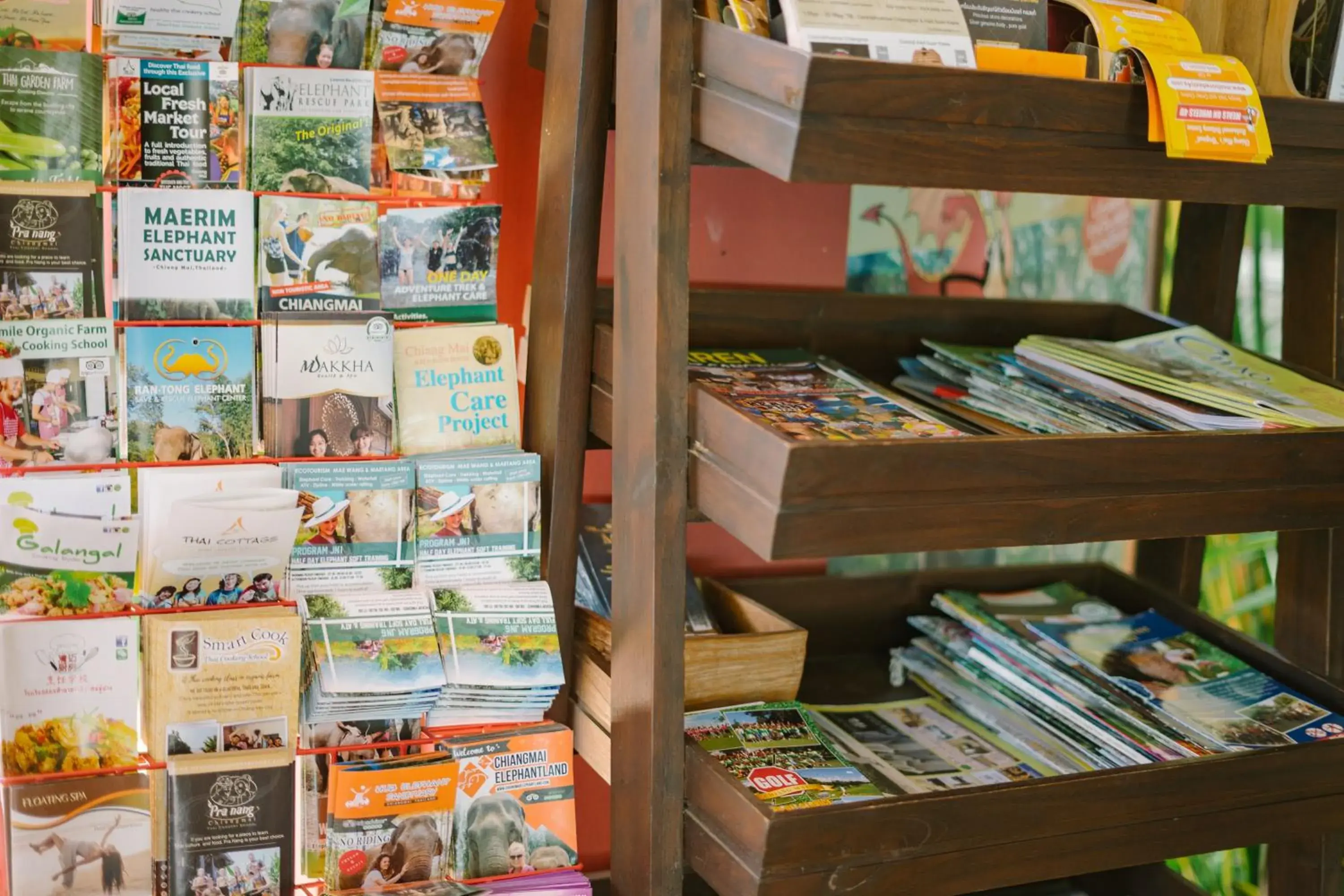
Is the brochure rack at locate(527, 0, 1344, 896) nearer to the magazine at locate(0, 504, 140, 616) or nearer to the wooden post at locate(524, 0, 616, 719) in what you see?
the wooden post at locate(524, 0, 616, 719)

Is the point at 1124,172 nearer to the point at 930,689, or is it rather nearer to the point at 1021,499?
the point at 1021,499

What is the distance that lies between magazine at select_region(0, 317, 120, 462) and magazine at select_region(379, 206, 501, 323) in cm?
33

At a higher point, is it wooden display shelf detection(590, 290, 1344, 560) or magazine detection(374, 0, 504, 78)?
magazine detection(374, 0, 504, 78)

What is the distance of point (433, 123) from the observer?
1.68m

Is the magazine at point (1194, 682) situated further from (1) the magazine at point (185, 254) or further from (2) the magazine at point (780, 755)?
(1) the magazine at point (185, 254)

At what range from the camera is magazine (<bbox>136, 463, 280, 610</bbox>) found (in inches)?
59.9

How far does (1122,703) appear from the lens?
1.80 metres

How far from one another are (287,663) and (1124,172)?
1066mm

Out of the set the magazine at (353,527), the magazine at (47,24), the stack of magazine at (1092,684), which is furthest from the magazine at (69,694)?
the stack of magazine at (1092,684)

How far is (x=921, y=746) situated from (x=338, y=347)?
3.02 feet

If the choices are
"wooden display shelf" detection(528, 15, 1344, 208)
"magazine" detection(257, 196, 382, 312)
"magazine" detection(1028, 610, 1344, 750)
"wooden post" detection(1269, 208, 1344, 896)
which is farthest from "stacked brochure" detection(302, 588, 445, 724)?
"wooden post" detection(1269, 208, 1344, 896)

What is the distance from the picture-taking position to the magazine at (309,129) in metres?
1.58

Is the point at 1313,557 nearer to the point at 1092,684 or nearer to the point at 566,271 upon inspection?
the point at 1092,684

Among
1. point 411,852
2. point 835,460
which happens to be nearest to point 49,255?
point 411,852
